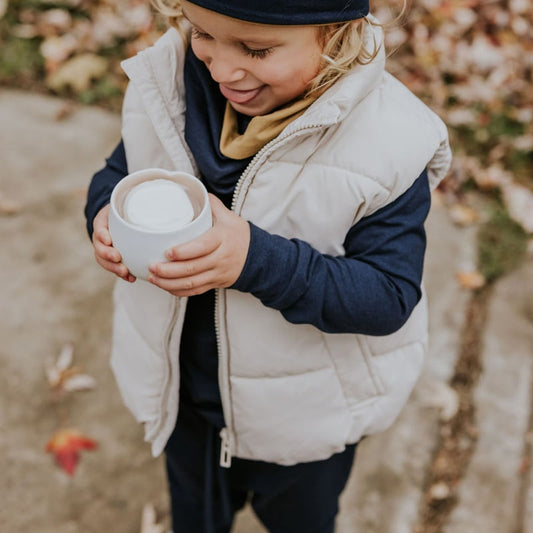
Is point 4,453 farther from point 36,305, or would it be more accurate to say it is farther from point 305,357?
point 305,357

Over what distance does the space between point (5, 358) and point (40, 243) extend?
1.83ft

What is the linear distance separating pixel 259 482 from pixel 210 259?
768 millimetres

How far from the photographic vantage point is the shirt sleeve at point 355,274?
115 centimetres

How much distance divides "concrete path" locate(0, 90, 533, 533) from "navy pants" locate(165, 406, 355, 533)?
43 cm

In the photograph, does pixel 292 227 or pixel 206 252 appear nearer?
pixel 206 252

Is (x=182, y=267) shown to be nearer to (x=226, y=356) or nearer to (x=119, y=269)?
(x=119, y=269)

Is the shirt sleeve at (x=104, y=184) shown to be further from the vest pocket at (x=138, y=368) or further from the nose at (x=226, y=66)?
the nose at (x=226, y=66)

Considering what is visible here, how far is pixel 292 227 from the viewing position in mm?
1253

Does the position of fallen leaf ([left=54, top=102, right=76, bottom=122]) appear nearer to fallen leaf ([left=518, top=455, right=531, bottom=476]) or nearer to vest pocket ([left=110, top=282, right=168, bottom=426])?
vest pocket ([left=110, top=282, right=168, bottom=426])

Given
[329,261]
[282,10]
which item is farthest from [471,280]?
[282,10]

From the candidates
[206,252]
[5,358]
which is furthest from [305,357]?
[5,358]

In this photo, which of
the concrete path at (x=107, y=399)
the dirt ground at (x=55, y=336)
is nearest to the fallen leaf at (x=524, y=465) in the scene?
the concrete path at (x=107, y=399)

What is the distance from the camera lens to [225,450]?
148 centimetres

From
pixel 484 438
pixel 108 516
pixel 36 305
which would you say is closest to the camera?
pixel 108 516
